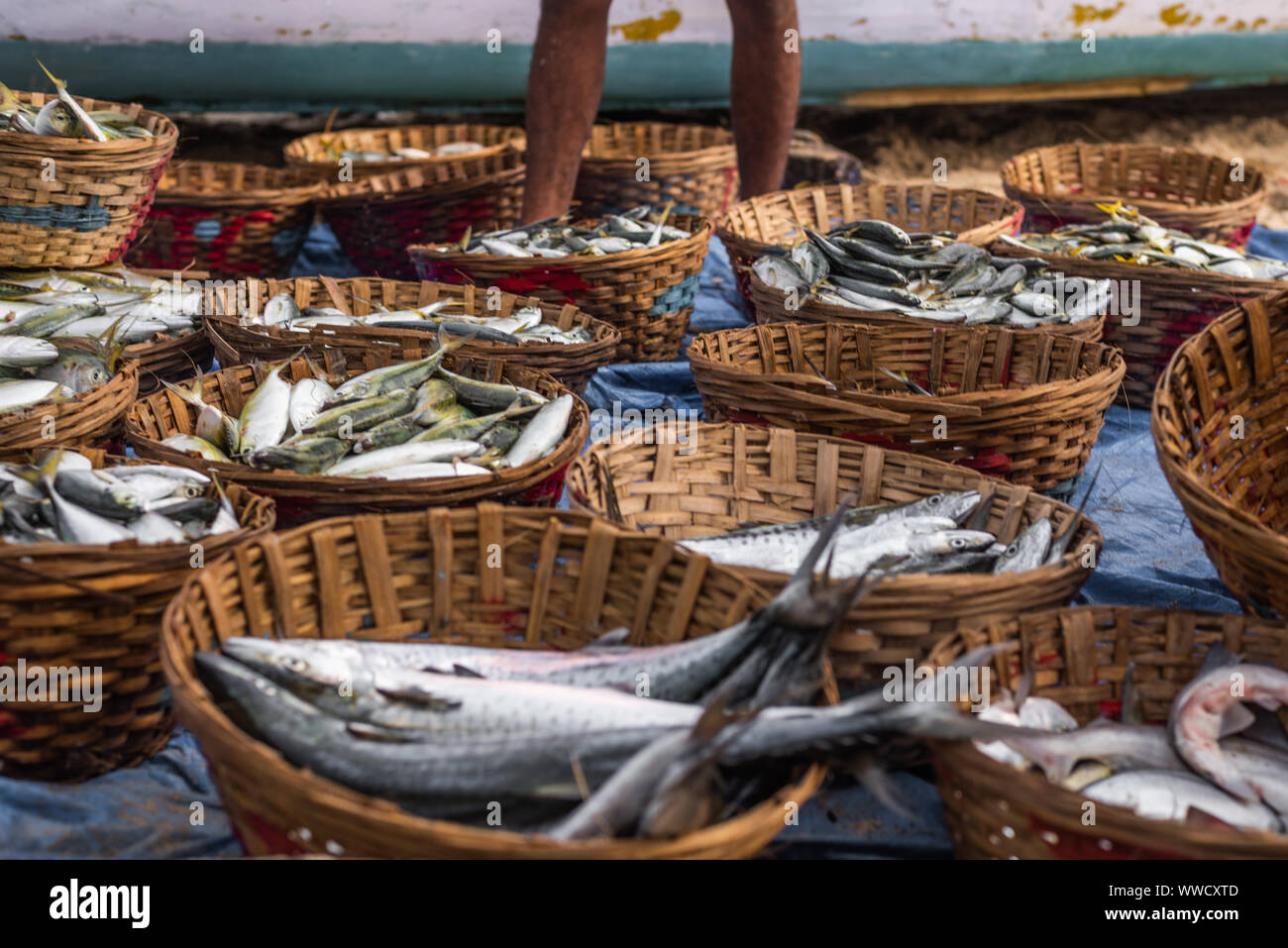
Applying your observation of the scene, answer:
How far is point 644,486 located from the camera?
244cm

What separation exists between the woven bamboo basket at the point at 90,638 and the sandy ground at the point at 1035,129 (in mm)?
5278

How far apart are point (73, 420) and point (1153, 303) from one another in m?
2.93

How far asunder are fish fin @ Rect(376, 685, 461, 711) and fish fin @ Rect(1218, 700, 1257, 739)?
109 cm

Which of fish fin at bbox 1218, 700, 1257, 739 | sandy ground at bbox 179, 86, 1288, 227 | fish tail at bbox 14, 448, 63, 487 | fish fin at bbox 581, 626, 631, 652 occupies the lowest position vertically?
fish fin at bbox 1218, 700, 1257, 739

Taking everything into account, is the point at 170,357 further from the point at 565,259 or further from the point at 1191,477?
the point at 1191,477

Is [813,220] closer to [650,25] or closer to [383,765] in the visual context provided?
[650,25]

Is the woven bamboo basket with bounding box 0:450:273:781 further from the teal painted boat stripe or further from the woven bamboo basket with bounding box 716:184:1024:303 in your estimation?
the teal painted boat stripe

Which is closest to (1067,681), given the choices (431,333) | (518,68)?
(431,333)

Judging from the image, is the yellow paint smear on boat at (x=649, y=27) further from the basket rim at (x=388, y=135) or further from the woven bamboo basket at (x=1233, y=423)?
the woven bamboo basket at (x=1233, y=423)

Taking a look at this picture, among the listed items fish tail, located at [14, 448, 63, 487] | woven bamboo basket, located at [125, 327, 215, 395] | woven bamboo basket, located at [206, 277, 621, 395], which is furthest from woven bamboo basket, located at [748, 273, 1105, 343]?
fish tail, located at [14, 448, 63, 487]

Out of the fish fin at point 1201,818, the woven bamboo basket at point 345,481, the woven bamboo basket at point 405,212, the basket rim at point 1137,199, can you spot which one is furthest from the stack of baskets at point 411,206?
the fish fin at point 1201,818

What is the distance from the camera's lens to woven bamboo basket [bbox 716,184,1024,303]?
4250mm

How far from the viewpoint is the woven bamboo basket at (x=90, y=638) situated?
5.34 ft

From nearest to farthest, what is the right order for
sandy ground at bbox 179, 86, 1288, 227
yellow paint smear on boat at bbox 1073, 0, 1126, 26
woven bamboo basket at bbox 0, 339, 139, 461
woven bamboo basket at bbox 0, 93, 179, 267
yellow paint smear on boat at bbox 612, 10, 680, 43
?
woven bamboo basket at bbox 0, 339, 139, 461
woven bamboo basket at bbox 0, 93, 179, 267
yellow paint smear on boat at bbox 612, 10, 680, 43
yellow paint smear on boat at bbox 1073, 0, 1126, 26
sandy ground at bbox 179, 86, 1288, 227
